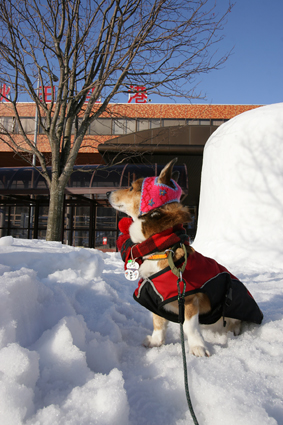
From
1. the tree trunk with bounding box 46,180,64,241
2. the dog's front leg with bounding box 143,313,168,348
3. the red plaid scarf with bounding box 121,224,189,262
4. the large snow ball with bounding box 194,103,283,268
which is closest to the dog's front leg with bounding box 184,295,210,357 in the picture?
the dog's front leg with bounding box 143,313,168,348

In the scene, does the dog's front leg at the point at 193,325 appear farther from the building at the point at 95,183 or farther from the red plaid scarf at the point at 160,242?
the building at the point at 95,183

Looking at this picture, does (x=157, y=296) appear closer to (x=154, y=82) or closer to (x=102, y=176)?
(x=154, y=82)

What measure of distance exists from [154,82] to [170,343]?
6.76 metres

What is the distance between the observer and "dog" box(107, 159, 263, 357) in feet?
6.40

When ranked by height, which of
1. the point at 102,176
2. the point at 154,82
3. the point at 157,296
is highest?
the point at 154,82

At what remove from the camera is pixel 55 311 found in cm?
184

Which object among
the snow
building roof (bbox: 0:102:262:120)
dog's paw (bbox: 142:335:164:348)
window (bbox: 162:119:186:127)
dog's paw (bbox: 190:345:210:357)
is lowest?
dog's paw (bbox: 142:335:164:348)

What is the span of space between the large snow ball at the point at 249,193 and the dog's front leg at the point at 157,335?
401 cm

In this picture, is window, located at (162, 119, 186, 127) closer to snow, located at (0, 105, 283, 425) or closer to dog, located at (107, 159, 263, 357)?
snow, located at (0, 105, 283, 425)

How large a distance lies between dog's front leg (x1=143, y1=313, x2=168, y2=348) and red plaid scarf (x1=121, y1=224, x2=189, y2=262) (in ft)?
1.83

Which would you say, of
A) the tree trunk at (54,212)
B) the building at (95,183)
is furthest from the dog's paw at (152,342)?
the building at (95,183)

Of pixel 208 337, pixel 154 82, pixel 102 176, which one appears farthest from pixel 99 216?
pixel 208 337

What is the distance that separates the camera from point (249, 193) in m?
6.54

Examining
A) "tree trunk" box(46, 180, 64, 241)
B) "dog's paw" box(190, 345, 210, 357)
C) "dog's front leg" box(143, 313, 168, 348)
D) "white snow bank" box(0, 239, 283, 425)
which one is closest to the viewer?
"white snow bank" box(0, 239, 283, 425)
